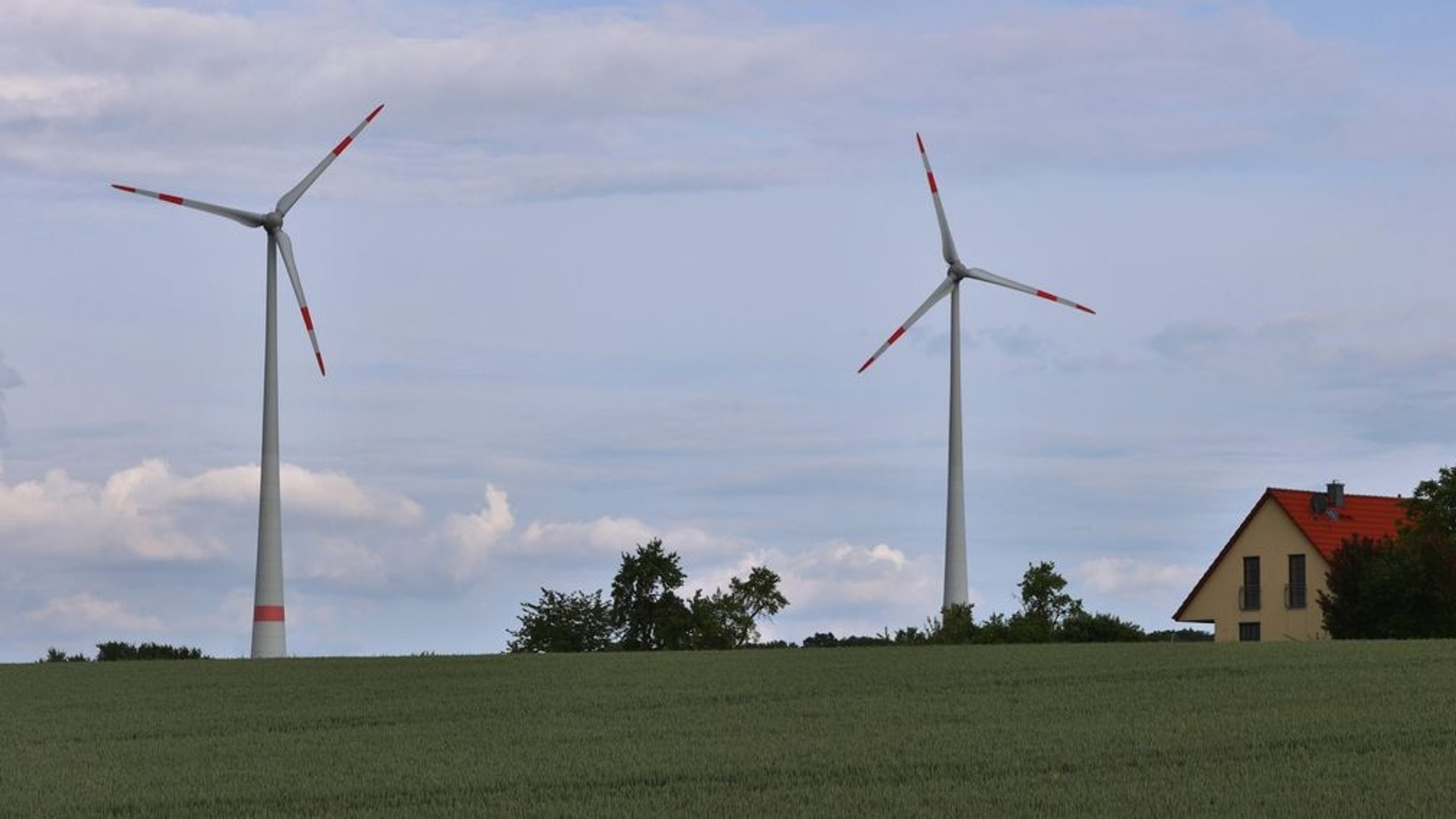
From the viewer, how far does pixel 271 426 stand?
52531 mm

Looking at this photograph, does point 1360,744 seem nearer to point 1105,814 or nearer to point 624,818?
point 1105,814

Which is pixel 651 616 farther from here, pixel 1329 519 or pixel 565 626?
pixel 1329 519

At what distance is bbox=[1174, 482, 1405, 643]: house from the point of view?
7081 cm

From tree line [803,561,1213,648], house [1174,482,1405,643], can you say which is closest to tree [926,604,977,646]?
tree line [803,561,1213,648]

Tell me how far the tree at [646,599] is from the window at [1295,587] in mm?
23833

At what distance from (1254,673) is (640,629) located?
35263 millimetres

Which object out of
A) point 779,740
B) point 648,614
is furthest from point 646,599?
point 779,740

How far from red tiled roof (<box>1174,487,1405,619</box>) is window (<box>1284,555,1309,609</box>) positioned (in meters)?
1.20

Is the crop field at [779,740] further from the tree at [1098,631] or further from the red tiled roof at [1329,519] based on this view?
the red tiled roof at [1329,519]

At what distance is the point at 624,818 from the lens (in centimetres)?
1625

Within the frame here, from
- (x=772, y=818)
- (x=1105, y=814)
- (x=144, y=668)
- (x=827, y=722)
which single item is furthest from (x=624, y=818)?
(x=144, y=668)

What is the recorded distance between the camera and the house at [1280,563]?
7081cm

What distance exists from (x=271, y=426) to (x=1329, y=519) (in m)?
40.6

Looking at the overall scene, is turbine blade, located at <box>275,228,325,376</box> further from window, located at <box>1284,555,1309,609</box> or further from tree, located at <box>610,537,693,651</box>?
window, located at <box>1284,555,1309,609</box>
